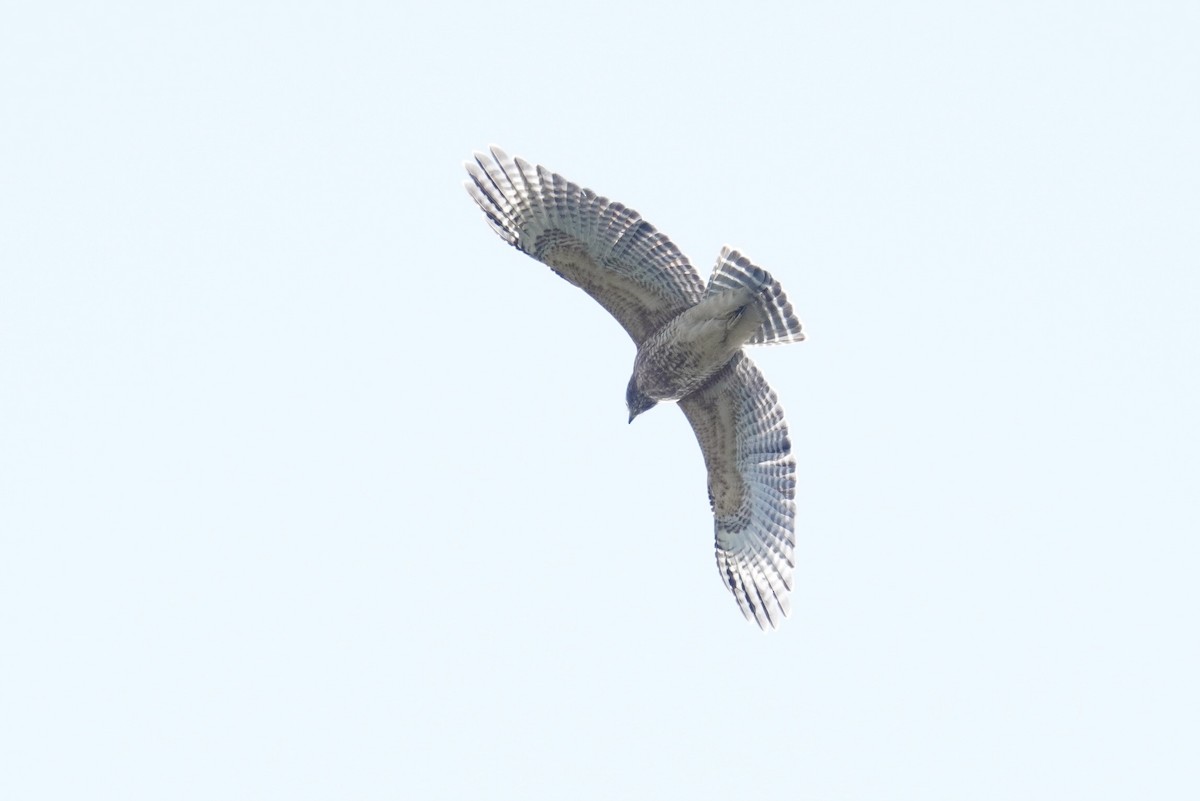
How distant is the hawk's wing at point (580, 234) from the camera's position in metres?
16.6

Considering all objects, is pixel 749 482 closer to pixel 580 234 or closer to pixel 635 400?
pixel 635 400

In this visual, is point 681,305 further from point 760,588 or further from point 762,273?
point 760,588

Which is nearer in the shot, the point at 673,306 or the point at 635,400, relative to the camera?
the point at 673,306

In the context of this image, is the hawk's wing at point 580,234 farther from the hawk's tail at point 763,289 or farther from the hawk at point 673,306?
the hawk's tail at point 763,289

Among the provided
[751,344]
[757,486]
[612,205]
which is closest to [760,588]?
[757,486]

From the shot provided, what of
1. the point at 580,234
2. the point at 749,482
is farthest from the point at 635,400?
the point at 580,234

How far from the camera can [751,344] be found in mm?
16984

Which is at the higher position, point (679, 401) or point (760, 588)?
point (679, 401)

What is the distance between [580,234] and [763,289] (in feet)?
5.37

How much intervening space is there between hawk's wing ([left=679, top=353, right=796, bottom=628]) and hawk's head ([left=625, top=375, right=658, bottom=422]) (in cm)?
35

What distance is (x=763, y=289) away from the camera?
16547 millimetres

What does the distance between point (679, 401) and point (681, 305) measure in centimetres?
Answer: 115

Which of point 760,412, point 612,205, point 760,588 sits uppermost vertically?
point 612,205

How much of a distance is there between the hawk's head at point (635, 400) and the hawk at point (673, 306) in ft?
0.04
